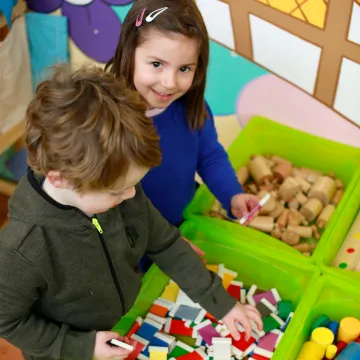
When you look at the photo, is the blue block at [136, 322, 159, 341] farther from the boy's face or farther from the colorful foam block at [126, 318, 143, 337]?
the boy's face

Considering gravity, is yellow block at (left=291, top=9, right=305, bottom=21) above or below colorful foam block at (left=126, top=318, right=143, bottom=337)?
above

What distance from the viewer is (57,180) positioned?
2.12ft

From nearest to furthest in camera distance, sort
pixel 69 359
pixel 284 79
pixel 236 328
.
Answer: pixel 69 359 → pixel 236 328 → pixel 284 79

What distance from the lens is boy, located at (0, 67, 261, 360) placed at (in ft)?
1.98

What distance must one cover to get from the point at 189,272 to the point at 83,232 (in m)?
0.26

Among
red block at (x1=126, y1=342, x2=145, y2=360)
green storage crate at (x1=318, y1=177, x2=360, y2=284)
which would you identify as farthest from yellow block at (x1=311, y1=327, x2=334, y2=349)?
red block at (x1=126, y1=342, x2=145, y2=360)

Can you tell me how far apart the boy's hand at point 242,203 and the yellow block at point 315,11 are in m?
0.45

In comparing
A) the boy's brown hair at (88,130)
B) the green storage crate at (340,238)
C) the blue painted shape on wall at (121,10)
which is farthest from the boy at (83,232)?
the blue painted shape on wall at (121,10)

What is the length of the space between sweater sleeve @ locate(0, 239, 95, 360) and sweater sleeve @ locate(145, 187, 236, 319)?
19 centimetres

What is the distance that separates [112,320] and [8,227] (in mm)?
288

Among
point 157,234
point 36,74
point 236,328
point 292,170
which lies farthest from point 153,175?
point 36,74

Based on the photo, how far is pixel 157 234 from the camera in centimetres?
89

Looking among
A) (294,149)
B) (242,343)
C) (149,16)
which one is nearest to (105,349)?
(242,343)

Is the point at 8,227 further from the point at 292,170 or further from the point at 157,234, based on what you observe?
the point at 292,170
